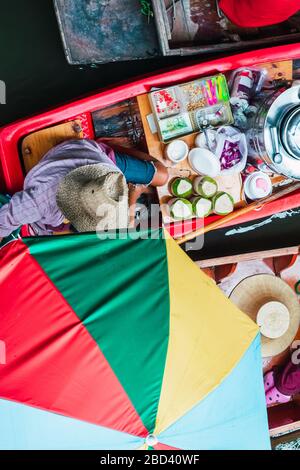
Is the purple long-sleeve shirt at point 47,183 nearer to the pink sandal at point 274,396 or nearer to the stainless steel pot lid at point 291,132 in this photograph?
the stainless steel pot lid at point 291,132

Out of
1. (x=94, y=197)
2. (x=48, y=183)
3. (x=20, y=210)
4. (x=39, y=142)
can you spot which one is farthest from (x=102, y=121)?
(x=94, y=197)

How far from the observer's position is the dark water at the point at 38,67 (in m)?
3.81

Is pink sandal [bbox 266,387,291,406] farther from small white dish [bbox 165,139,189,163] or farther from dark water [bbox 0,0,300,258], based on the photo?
dark water [bbox 0,0,300,258]

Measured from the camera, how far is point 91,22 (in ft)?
12.1

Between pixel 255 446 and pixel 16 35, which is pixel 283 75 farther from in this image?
pixel 255 446

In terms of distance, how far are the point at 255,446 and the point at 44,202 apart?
1767mm

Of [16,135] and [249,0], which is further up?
[249,0]

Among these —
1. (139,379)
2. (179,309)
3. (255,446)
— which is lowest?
(255,446)

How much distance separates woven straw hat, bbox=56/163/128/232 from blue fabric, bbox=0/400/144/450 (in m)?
0.96

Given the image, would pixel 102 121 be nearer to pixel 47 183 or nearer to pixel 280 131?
pixel 47 183

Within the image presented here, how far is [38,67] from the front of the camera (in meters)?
3.87

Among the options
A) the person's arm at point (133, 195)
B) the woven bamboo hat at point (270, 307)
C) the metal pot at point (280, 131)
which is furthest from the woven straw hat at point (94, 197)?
the woven bamboo hat at point (270, 307)

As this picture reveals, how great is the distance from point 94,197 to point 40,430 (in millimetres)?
1122
